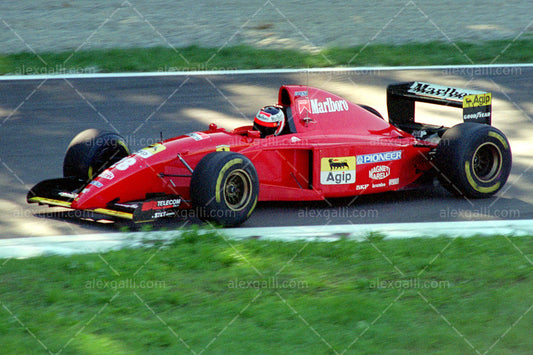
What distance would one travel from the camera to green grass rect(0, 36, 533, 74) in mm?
14305

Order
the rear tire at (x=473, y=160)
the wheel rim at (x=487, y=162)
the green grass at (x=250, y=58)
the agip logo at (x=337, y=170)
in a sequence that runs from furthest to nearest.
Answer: the green grass at (x=250, y=58) → the wheel rim at (x=487, y=162) → the rear tire at (x=473, y=160) → the agip logo at (x=337, y=170)

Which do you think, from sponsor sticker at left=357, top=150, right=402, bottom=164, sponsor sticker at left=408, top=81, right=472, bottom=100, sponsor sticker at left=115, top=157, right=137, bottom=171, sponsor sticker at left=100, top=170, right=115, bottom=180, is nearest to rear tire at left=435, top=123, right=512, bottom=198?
sponsor sticker at left=357, top=150, right=402, bottom=164

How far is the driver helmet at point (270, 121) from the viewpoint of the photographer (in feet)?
26.8

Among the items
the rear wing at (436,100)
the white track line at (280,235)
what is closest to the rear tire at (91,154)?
the white track line at (280,235)

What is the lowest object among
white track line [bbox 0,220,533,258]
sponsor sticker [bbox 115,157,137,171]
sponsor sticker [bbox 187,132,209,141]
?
white track line [bbox 0,220,533,258]

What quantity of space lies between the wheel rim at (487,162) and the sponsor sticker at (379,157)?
84cm

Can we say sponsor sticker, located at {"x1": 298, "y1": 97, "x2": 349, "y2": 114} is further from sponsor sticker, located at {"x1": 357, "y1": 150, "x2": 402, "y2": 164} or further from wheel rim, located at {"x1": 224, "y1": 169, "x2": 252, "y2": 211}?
wheel rim, located at {"x1": 224, "y1": 169, "x2": 252, "y2": 211}

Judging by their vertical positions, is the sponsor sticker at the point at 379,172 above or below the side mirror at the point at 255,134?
below

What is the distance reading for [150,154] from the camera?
300 inches

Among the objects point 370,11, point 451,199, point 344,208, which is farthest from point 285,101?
point 370,11
